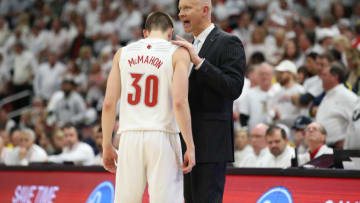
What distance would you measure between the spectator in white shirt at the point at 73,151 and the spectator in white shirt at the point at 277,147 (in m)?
3.00

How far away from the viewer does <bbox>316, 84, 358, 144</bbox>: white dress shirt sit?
8.62 m

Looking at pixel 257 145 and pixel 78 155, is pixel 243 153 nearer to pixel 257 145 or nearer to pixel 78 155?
pixel 257 145

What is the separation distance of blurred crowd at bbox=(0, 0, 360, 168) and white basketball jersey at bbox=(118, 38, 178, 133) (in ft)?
9.66

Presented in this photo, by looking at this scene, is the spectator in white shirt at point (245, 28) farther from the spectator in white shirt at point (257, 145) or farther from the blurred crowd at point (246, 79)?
the spectator in white shirt at point (257, 145)

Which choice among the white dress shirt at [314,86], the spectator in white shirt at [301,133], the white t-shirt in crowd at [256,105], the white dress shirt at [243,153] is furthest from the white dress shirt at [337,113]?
the white t-shirt in crowd at [256,105]

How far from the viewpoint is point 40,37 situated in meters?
17.5

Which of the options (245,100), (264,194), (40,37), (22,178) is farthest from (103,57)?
(264,194)

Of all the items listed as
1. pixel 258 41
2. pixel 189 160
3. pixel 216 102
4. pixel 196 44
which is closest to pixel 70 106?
pixel 258 41

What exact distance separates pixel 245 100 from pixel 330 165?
13.5 feet

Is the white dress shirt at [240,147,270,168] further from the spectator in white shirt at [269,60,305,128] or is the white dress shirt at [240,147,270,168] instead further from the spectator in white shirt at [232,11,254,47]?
the spectator in white shirt at [232,11,254,47]

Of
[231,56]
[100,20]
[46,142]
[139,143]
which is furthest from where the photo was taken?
[100,20]

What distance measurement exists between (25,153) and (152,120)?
20.6ft

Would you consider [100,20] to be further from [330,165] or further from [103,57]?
[330,165]

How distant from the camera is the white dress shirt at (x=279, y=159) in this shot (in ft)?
27.4
